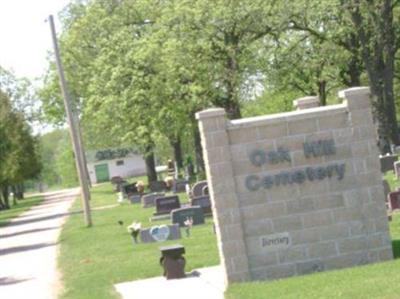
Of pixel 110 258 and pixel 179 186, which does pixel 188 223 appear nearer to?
pixel 110 258

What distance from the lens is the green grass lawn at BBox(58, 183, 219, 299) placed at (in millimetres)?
15461

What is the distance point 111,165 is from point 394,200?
88.8m

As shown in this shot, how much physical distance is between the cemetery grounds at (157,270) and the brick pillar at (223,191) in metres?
0.40

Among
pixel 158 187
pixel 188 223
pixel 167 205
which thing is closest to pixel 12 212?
pixel 158 187

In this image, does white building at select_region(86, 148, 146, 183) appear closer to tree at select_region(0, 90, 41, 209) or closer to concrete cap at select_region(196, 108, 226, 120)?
tree at select_region(0, 90, 41, 209)

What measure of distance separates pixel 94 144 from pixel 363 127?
7213 cm

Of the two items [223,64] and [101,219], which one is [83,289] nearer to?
→ [101,219]

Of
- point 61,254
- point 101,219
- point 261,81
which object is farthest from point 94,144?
point 61,254

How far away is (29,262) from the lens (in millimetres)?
21672

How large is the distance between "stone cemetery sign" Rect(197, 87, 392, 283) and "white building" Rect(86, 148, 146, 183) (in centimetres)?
9216

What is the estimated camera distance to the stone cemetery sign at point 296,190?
13.1 metres

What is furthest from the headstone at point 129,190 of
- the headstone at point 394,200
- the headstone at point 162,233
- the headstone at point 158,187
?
the headstone at point 394,200

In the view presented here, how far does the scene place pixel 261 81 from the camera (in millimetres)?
41656

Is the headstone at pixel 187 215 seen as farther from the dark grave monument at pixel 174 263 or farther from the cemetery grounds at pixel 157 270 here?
the dark grave monument at pixel 174 263
